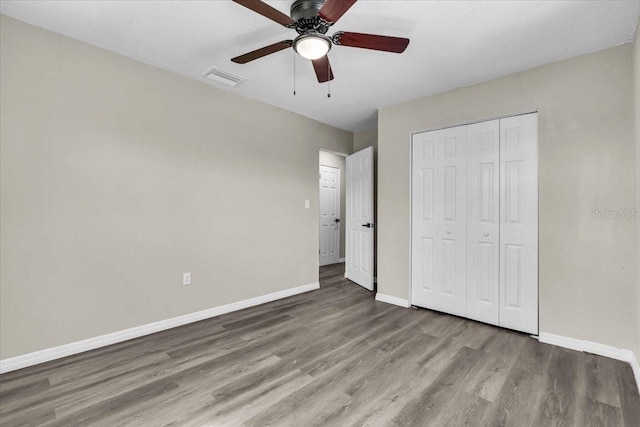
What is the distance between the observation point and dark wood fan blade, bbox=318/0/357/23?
1.58m

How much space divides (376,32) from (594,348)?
3071 millimetres

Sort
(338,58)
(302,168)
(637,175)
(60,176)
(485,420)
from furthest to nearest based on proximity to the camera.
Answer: (302,168)
(338,58)
(60,176)
(637,175)
(485,420)

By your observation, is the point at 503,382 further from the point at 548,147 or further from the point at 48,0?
the point at 48,0

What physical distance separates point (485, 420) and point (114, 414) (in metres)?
2.12

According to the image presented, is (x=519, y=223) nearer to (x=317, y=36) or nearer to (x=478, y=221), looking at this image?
(x=478, y=221)

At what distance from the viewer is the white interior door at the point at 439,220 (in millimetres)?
3219

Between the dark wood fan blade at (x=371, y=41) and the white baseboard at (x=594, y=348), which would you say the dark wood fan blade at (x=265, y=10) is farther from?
the white baseboard at (x=594, y=348)

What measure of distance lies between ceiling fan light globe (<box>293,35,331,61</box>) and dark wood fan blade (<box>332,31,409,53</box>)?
0.29 feet

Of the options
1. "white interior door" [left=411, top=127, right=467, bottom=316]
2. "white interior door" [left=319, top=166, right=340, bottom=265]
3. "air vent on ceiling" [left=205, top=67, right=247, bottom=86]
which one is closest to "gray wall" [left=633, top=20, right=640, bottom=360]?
"white interior door" [left=411, top=127, right=467, bottom=316]

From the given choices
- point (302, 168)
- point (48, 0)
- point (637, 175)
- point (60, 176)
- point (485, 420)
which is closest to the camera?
point (485, 420)

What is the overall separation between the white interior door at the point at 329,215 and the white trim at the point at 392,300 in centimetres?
235

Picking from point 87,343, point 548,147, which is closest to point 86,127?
point 87,343

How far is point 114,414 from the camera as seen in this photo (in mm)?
1723

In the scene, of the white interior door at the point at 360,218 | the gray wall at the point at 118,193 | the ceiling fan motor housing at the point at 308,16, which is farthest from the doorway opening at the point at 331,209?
the ceiling fan motor housing at the point at 308,16
